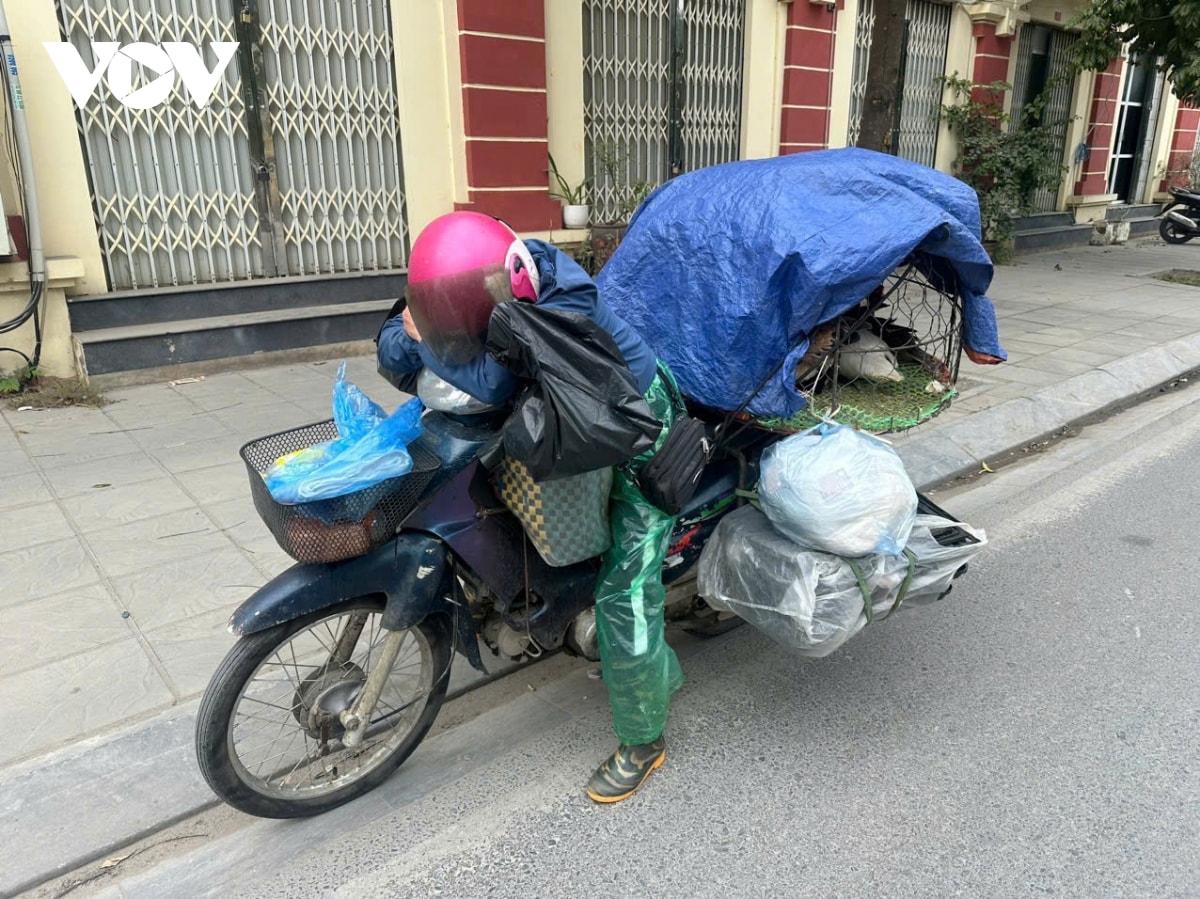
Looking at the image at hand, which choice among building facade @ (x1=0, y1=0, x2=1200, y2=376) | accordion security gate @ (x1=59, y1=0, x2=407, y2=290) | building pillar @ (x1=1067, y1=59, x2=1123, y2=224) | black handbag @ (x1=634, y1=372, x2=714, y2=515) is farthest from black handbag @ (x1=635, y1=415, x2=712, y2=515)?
building pillar @ (x1=1067, y1=59, x2=1123, y2=224)

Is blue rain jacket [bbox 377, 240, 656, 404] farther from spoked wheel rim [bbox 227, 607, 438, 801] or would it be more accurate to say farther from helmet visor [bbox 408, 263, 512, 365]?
spoked wheel rim [bbox 227, 607, 438, 801]

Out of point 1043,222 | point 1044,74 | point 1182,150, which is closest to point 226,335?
point 1043,222

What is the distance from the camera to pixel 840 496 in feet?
7.95

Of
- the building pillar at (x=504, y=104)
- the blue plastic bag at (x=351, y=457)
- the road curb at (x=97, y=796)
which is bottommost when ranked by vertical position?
the road curb at (x=97, y=796)

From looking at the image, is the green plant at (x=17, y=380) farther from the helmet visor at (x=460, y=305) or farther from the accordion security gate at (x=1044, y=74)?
the accordion security gate at (x=1044, y=74)

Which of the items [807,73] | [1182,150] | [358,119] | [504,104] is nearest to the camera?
[358,119]

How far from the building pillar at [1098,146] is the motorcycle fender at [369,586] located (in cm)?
1458

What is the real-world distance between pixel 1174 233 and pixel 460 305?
51.5 feet

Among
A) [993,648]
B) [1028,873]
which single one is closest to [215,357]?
[993,648]

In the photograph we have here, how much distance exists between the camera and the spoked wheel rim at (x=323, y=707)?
2355 millimetres

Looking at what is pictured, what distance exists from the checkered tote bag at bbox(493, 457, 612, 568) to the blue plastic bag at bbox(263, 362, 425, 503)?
27 centimetres

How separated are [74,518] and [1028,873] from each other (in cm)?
393

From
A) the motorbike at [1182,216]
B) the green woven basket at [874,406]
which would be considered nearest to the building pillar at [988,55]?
the motorbike at [1182,216]

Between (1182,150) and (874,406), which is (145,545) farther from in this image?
(1182,150)
